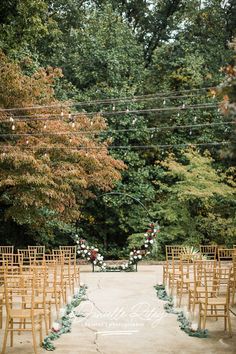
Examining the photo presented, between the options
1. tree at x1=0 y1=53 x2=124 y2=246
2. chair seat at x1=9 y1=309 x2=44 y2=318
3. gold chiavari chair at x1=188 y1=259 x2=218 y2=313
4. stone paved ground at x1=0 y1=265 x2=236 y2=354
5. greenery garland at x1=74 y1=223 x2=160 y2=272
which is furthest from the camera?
greenery garland at x1=74 y1=223 x2=160 y2=272

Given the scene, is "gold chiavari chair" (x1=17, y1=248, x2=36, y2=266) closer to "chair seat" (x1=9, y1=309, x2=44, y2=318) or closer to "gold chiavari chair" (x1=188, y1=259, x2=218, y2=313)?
"chair seat" (x1=9, y1=309, x2=44, y2=318)

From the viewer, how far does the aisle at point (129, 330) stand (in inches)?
262

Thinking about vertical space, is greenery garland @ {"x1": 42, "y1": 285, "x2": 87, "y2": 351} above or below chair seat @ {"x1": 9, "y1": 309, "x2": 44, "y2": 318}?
below

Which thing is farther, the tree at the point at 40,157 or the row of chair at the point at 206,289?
the tree at the point at 40,157

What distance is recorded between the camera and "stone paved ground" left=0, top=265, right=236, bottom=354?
21.8ft

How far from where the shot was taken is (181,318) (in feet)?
27.2

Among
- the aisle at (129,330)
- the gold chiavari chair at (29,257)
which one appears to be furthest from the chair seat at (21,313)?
the gold chiavari chair at (29,257)

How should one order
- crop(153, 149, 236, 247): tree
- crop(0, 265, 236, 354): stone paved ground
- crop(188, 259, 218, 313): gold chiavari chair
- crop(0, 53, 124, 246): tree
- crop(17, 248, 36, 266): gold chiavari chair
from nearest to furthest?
1. crop(0, 265, 236, 354): stone paved ground
2. crop(188, 259, 218, 313): gold chiavari chair
3. crop(17, 248, 36, 266): gold chiavari chair
4. crop(0, 53, 124, 246): tree
5. crop(153, 149, 236, 247): tree

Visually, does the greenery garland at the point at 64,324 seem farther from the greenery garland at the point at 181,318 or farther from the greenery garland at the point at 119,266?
the greenery garland at the point at 119,266

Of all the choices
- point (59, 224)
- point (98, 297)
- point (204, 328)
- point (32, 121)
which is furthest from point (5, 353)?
point (59, 224)

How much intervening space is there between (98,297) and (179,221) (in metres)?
9.09

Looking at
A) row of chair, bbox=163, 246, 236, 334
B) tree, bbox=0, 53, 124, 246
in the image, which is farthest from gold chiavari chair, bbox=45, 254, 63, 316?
tree, bbox=0, 53, 124, 246

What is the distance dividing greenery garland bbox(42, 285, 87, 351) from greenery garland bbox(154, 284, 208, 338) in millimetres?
1674

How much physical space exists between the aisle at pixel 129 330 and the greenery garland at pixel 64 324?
0.11 meters
